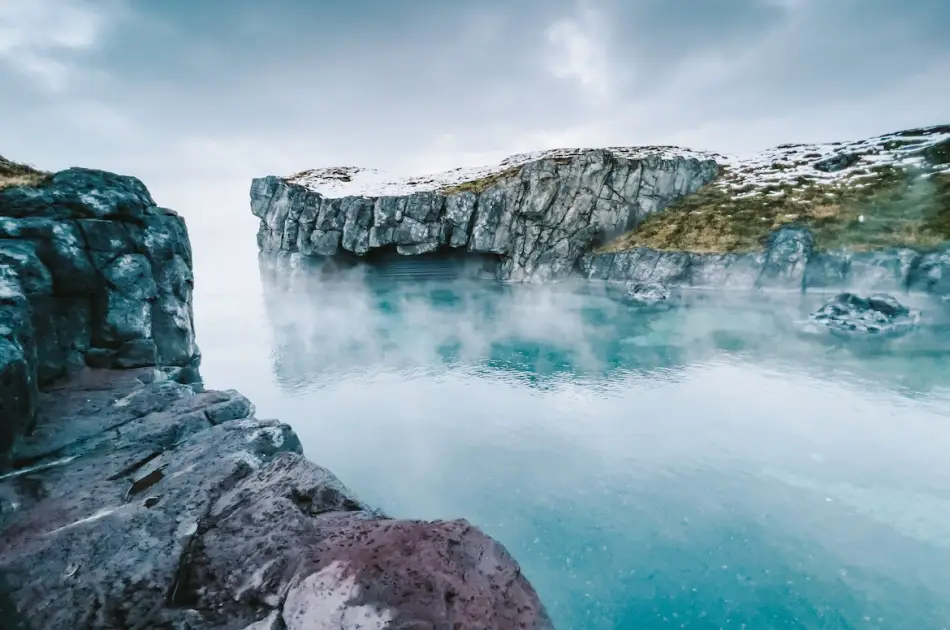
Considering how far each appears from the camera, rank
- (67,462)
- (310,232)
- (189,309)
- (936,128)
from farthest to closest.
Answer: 1. (936,128)
2. (310,232)
3. (189,309)
4. (67,462)

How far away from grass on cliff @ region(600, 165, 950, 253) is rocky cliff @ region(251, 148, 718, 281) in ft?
17.7

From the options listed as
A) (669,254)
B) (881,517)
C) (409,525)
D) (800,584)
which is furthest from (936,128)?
(409,525)

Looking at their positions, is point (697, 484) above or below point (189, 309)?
below

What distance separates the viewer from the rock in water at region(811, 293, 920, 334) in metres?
34.8

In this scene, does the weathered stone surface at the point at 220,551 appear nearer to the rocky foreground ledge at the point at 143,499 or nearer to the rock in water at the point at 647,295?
the rocky foreground ledge at the point at 143,499

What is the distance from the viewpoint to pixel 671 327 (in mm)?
37688

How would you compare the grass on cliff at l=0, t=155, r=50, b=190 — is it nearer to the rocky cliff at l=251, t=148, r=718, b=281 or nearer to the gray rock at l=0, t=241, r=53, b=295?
the gray rock at l=0, t=241, r=53, b=295

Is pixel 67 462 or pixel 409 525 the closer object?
pixel 409 525

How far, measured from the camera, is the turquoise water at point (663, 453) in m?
10.9

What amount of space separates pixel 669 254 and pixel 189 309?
54631 mm

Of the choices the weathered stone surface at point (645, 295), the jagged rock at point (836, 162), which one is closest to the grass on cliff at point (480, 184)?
the weathered stone surface at point (645, 295)

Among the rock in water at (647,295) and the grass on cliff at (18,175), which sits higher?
the grass on cliff at (18,175)

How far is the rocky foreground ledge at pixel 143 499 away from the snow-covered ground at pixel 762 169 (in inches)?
2109

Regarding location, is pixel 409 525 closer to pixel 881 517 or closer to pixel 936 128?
pixel 881 517
